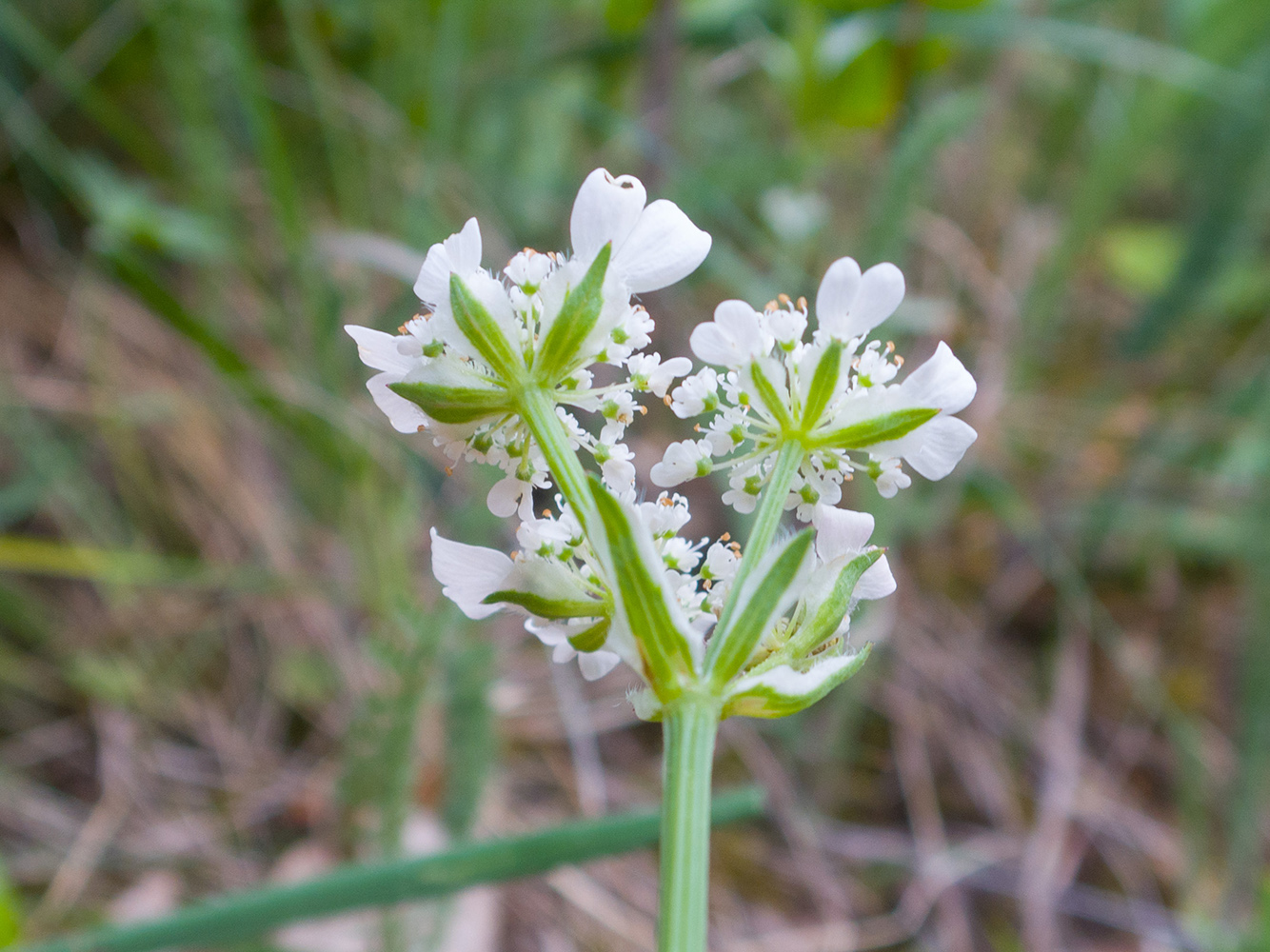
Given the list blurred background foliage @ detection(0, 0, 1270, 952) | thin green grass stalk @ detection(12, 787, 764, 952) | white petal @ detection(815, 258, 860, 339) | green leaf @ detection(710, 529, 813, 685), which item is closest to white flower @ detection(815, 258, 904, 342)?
white petal @ detection(815, 258, 860, 339)

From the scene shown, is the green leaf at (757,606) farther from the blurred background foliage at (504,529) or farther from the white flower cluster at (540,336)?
the blurred background foliage at (504,529)

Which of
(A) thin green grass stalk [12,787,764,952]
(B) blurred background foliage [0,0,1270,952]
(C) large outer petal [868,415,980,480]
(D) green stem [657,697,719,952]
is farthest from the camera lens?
(B) blurred background foliage [0,0,1270,952]

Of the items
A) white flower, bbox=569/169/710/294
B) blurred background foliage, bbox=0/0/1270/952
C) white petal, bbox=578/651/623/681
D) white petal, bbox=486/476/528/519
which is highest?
blurred background foliage, bbox=0/0/1270/952

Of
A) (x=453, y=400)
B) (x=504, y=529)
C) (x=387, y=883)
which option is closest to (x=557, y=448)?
(x=453, y=400)

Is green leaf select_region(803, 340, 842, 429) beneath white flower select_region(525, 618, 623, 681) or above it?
above

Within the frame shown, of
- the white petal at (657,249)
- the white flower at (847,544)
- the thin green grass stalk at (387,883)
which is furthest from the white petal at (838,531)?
the thin green grass stalk at (387,883)

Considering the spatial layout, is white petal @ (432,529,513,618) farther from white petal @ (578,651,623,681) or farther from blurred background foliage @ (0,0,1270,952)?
blurred background foliage @ (0,0,1270,952)

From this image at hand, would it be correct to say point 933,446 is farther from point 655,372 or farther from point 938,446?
point 655,372
